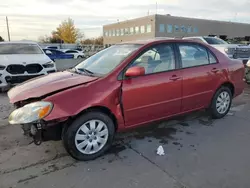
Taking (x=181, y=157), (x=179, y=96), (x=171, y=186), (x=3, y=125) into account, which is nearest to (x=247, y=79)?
(x=179, y=96)

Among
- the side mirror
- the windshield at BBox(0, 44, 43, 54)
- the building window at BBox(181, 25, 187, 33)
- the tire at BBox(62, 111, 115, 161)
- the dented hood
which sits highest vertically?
the building window at BBox(181, 25, 187, 33)

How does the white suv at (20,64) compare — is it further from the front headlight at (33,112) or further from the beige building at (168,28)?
the beige building at (168,28)

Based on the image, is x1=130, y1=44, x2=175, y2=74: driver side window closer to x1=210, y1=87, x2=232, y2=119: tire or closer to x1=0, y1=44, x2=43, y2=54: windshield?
x1=210, y1=87, x2=232, y2=119: tire

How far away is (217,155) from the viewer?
3.31m

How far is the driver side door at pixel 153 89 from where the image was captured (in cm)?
343

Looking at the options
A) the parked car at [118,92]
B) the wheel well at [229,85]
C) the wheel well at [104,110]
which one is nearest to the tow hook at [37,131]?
the parked car at [118,92]

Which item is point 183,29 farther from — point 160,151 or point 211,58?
point 160,151

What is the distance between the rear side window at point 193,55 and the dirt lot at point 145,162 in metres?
1.19

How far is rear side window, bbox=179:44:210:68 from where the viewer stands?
13.3 feet

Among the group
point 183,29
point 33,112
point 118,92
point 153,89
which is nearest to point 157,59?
point 153,89

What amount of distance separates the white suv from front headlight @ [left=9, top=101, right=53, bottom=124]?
4.81 metres

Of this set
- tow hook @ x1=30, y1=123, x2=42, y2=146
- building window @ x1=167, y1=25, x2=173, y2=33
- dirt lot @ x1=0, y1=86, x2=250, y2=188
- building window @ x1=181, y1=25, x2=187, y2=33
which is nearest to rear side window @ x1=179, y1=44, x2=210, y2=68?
dirt lot @ x1=0, y1=86, x2=250, y2=188

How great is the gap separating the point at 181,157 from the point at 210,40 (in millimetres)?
10954

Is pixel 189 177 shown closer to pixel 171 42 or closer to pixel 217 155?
pixel 217 155
